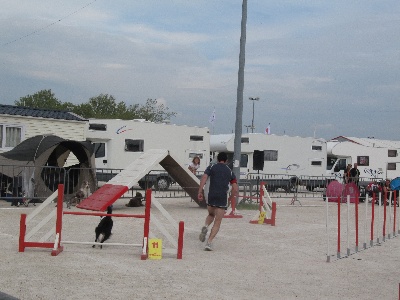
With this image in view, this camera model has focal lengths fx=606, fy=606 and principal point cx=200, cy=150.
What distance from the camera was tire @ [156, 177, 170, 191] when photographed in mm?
27319

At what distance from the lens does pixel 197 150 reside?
31.0 m

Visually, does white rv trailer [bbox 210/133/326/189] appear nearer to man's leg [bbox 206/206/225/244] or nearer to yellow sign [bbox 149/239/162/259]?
man's leg [bbox 206/206/225/244]

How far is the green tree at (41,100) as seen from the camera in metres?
82.1

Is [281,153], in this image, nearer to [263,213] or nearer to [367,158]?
[367,158]

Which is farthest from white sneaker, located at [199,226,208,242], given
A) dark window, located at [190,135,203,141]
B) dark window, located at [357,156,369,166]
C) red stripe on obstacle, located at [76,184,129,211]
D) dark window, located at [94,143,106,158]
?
dark window, located at [357,156,369,166]

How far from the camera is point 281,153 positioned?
3403 centimetres

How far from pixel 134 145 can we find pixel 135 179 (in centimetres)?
1309

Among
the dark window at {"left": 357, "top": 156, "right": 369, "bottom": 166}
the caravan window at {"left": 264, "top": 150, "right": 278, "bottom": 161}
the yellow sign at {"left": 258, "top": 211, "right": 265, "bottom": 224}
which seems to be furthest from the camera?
the dark window at {"left": 357, "top": 156, "right": 369, "bottom": 166}

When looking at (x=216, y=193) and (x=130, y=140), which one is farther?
(x=130, y=140)

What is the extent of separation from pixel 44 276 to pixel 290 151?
2762 centimetres

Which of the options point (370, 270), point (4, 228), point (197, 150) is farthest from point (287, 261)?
point (197, 150)

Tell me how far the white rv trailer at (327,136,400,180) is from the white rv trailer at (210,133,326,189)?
142cm

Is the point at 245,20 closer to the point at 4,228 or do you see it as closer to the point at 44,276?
the point at 4,228

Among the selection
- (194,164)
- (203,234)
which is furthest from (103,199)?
(194,164)
